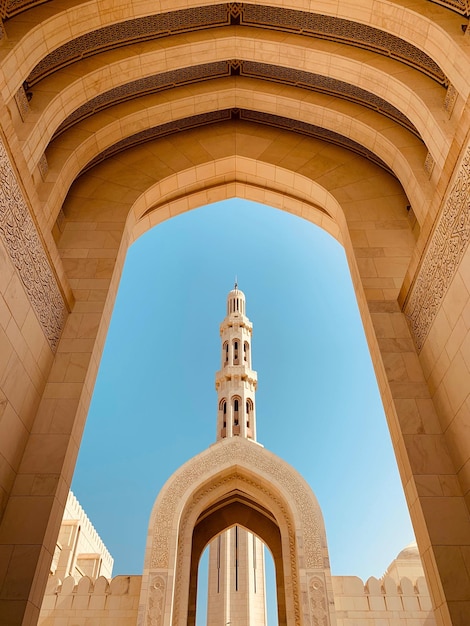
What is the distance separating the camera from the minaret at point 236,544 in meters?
16.6

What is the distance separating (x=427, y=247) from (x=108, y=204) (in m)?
3.41

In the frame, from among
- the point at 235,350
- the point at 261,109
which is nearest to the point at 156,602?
the point at 261,109

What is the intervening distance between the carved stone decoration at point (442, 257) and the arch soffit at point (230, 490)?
23.5ft

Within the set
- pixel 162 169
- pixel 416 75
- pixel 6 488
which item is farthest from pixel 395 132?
pixel 6 488

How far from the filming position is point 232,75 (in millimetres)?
5719

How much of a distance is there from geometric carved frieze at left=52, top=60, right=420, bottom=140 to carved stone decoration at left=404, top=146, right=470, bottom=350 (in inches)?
76.7

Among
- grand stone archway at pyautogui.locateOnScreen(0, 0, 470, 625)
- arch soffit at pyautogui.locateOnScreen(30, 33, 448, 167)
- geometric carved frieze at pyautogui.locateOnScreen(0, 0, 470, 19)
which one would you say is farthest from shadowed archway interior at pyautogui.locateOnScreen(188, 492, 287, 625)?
geometric carved frieze at pyautogui.locateOnScreen(0, 0, 470, 19)

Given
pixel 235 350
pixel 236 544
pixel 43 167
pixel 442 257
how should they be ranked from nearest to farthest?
pixel 442 257 < pixel 43 167 < pixel 236 544 < pixel 235 350

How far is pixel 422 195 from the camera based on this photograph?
14.2 ft

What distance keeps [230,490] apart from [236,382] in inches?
Result: 326

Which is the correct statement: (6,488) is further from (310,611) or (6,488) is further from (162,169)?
(310,611)

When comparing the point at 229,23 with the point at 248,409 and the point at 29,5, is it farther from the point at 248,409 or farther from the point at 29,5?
the point at 248,409

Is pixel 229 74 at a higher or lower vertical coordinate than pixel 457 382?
higher

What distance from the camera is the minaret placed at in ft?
54.5
